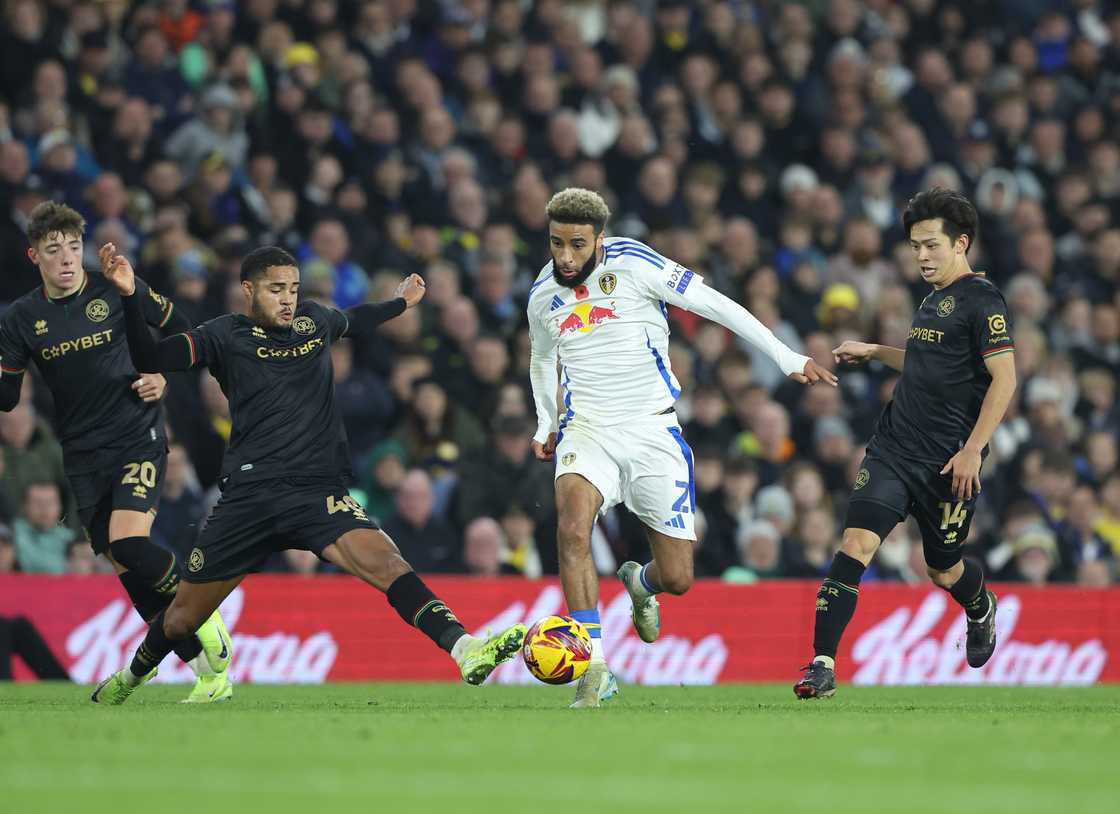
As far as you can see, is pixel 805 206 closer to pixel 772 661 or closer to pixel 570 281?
pixel 772 661

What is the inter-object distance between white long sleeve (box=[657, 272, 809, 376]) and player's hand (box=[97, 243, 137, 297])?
111 inches

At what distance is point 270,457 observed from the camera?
32.1ft

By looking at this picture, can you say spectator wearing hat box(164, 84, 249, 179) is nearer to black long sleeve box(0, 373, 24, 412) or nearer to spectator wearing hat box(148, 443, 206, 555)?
spectator wearing hat box(148, 443, 206, 555)

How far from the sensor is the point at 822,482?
16.7 meters

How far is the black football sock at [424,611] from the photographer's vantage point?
938 cm

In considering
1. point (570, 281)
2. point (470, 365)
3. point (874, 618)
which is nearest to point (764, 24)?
point (470, 365)

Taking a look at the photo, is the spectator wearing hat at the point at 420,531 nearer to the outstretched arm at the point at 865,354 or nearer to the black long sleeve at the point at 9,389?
the black long sleeve at the point at 9,389

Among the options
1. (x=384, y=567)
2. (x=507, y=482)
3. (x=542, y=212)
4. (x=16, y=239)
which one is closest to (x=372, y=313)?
(x=384, y=567)

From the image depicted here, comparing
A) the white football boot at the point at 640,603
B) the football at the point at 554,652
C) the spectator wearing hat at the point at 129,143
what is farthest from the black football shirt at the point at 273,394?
the spectator wearing hat at the point at 129,143

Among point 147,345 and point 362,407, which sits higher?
point 147,345

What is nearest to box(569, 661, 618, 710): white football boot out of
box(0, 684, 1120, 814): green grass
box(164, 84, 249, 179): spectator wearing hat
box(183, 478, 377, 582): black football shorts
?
box(0, 684, 1120, 814): green grass

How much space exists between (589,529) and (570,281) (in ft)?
4.56

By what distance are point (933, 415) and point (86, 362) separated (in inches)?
188

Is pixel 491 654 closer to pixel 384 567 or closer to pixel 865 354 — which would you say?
pixel 384 567
